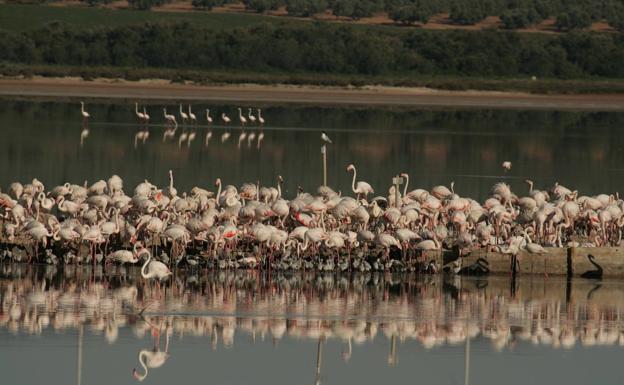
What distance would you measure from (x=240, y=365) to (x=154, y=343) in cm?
108

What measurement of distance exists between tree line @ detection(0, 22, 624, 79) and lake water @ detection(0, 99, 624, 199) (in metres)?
16.9

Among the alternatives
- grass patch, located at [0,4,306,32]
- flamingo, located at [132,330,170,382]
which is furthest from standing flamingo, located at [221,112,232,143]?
grass patch, located at [0,4,306,32]

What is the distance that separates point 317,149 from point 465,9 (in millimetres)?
62620

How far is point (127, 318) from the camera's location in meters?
16.2

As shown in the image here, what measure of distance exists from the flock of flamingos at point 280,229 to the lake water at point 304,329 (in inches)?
14.2

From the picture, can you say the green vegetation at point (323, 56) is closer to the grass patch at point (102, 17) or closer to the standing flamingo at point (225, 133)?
the grass patch at point (102, 17)

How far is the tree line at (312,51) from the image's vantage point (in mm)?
74312

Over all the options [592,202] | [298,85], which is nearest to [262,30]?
[298,85]

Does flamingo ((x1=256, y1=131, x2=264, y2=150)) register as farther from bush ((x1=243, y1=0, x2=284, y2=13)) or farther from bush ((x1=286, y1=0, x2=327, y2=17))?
bush ((x1=243, y1=0, x2=284, y2=13))

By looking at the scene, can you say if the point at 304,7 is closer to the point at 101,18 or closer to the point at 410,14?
the point at 410,14

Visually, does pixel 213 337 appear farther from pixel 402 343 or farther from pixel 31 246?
pixel 31 246

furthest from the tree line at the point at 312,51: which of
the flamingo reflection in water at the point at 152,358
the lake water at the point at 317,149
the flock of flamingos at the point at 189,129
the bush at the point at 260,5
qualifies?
the flamingo reflection in water at the point at 152,358

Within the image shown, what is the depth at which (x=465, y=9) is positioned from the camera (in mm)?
99625

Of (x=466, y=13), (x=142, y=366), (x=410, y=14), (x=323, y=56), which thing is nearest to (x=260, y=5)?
(x=410, y=14)
